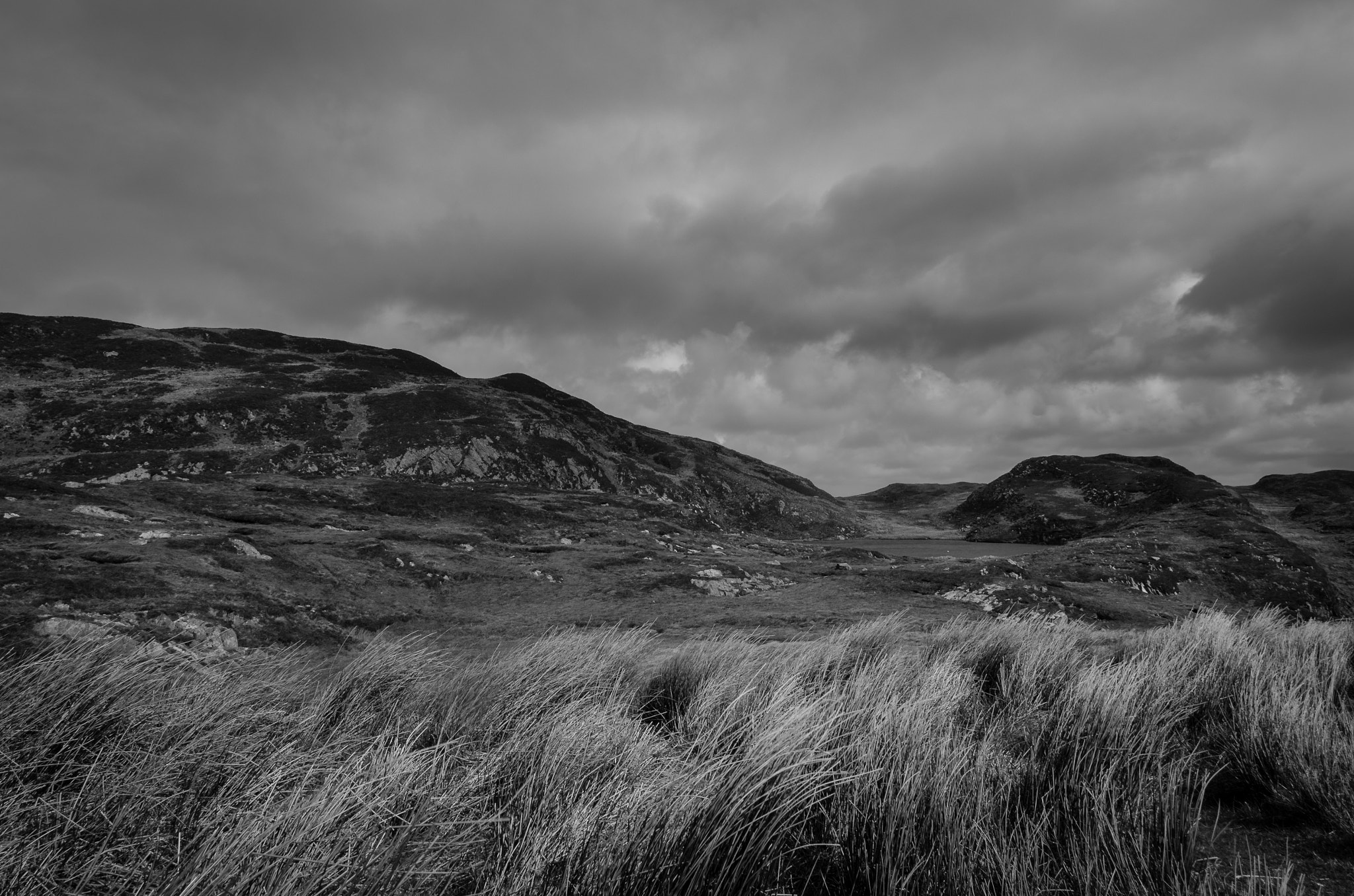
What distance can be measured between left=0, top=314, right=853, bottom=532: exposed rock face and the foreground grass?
149ft

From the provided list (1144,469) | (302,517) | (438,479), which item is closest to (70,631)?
(302,517)

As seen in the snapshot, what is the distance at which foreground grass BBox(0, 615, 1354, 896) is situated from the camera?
296 centimetres

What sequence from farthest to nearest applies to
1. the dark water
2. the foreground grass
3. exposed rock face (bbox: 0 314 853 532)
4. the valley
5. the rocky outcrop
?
the dark water → exposed rock face (bbox: 0 314 853 532) → the rocky outcrop → the valley → the foreground grass

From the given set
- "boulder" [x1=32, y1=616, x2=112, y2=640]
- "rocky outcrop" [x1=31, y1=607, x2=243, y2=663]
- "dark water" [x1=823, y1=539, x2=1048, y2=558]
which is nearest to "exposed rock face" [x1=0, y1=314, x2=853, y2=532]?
"dark water" [x1=823, y1=539, x2=1048, y2=558]

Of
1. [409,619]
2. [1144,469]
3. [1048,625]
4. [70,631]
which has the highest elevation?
[1144,469]

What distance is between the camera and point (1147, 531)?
6022 cm

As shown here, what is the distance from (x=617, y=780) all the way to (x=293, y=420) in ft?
264

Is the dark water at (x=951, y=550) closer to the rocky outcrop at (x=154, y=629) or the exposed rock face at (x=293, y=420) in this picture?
the exposed rock face at (x=293, y=420)

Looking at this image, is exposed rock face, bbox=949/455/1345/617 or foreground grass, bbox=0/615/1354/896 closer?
foreground grass, bbox=0/615/1354/896

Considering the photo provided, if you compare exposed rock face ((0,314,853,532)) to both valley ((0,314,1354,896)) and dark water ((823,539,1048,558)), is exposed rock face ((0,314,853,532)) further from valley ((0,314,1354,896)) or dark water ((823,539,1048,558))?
dark water ((823,539,1048,558))

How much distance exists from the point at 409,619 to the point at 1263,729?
19451 millimetres

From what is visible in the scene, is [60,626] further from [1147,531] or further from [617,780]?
[1147,531]

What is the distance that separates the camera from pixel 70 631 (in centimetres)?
1052

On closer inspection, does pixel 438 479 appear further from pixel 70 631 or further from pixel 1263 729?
A: pixel 1263 729
